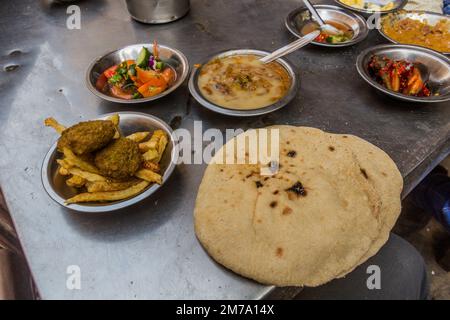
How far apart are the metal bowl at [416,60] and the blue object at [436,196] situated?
A: 695mm

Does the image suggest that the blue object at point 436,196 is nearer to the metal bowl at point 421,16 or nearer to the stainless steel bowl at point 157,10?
the metal bowl at point 421,16

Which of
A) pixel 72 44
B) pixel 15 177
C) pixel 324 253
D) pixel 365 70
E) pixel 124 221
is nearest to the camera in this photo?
pixel 324 253

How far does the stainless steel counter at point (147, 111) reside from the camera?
1.44m

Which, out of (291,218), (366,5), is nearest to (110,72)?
(291,218)

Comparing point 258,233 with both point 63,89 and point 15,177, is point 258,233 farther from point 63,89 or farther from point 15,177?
point 63,89

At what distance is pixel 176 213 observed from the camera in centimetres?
165

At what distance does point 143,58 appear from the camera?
2.31 metres

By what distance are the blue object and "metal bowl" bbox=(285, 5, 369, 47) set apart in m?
1.23

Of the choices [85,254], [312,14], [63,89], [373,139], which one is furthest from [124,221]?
[312,14]

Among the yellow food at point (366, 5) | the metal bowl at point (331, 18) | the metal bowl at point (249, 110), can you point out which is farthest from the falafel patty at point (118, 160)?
the yellow food at point (366, 5)

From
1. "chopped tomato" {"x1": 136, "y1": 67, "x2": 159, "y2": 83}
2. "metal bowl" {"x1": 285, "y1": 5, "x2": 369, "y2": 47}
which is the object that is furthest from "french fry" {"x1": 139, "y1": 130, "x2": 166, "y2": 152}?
"metal bowl" {"x1": 285, "y1": 5, "x2": 369, "y2": 47}

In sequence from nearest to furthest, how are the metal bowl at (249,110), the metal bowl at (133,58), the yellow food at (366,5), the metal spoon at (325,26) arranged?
the metal bowl at (249,110) → the metal bowl at (133,58) → the metal spoon at (325,26) → the yellow food at (366,5)

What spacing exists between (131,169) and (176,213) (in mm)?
316

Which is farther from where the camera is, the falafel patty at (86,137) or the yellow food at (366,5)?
the yellow food at (366,5)
